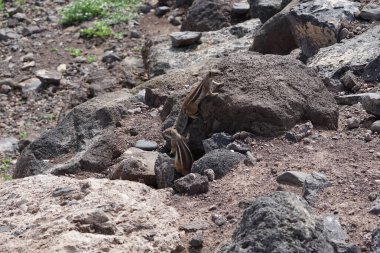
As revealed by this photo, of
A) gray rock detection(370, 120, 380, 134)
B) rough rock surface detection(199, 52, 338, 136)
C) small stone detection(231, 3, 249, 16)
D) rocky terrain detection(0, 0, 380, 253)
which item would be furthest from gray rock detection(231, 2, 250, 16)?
gray rock detection(370, 120, 380, 134)

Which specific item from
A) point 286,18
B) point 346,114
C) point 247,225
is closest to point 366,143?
point 346,114

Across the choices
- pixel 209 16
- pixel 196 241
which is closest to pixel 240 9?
pixel 209 16

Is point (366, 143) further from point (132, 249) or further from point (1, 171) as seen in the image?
point (1, 171)

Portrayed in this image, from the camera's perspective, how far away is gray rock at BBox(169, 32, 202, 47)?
10.6 m

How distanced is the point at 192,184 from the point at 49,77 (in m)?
7.33

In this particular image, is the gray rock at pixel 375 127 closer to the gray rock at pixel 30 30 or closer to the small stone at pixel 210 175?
the small stone at pixel 210 175

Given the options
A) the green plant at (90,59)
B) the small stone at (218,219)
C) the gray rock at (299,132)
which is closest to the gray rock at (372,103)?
the gray rock at (299,132)

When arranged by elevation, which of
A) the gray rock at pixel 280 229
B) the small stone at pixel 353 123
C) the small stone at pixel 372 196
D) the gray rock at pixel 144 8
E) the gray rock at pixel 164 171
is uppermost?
the gray rock at pixel 280 229

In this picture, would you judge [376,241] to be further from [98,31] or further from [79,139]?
[98,31]

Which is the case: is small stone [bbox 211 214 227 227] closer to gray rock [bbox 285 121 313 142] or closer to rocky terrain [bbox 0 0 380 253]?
rocky terrain [bbox 0 0 380 253]

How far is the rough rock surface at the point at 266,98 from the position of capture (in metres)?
6.04

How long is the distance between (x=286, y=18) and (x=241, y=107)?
2.73 metres

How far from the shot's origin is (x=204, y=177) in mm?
5336

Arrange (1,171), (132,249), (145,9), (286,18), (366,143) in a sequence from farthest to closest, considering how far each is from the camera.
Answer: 1. (145,9)
2. (1,171)
3. (286,18)
4. (366,143)
5. (132,249)
